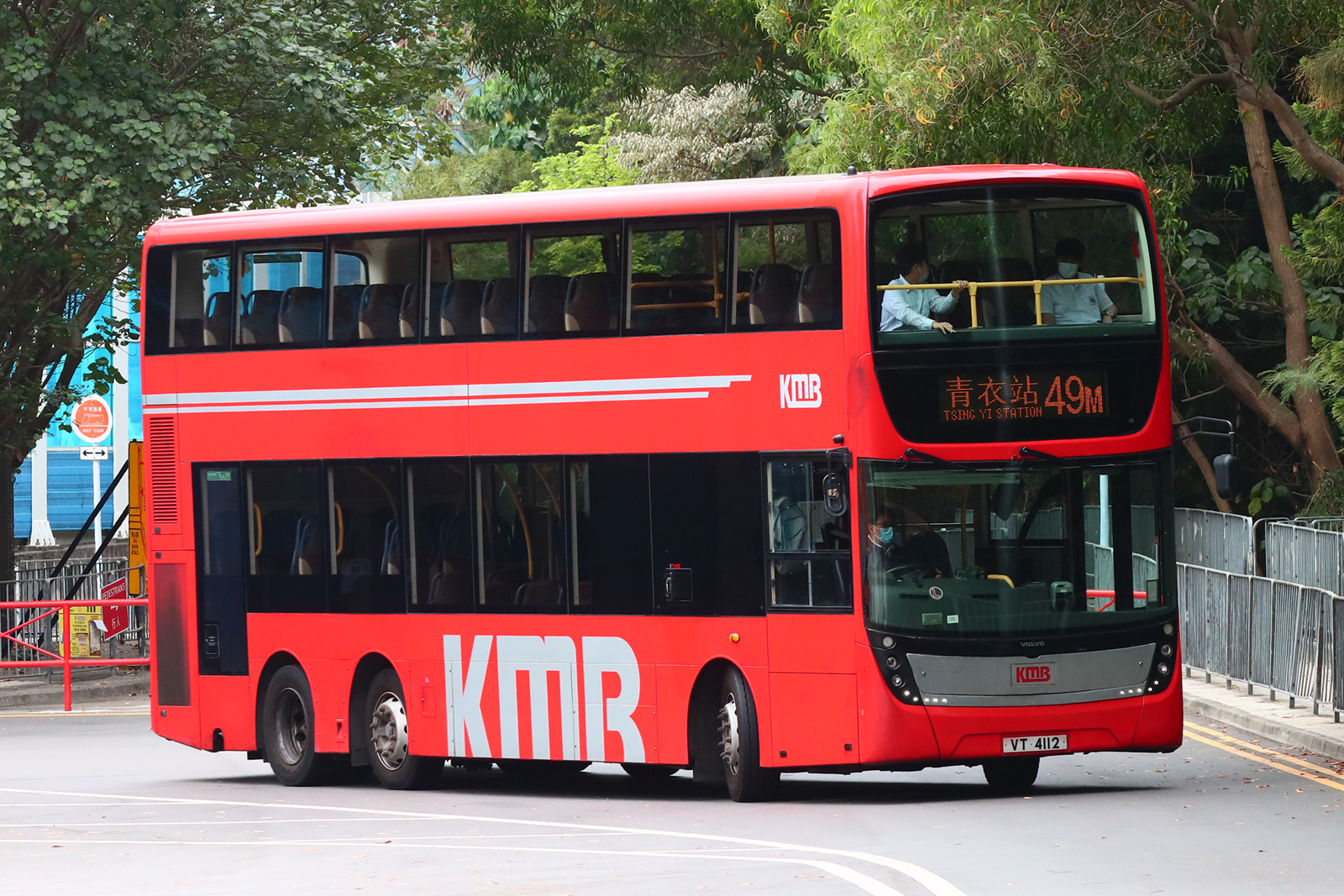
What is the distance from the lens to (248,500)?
17938 millimetres

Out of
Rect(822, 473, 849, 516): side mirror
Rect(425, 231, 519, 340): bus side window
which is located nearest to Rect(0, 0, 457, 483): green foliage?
Rect(425, 231, 519, 340): bus side window

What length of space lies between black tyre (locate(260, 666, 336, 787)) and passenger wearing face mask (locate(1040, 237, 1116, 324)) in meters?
7.02

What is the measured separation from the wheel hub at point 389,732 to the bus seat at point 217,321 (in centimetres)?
323

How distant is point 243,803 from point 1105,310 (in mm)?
7515

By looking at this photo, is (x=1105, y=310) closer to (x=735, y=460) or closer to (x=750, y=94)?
(x=735, y=460)

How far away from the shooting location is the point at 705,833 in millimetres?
13477

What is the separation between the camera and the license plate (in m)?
14.4

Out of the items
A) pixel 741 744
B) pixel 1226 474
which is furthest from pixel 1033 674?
pixel 741 744

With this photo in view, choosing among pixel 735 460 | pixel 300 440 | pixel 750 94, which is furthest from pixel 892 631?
pixel 750 94

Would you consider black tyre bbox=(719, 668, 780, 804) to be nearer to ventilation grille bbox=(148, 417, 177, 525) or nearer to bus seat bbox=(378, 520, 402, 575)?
bus seat bbox=(378, 520, 402, 575)

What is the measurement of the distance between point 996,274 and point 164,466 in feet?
25.1

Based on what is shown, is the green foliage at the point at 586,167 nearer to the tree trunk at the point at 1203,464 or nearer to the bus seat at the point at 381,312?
the tree trunk at the point at 1203,464

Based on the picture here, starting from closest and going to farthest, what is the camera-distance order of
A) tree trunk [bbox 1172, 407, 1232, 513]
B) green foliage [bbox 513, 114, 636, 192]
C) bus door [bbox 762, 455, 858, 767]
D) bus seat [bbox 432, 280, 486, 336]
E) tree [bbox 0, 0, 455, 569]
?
bus door [bbox 762, 455, 858, 767] → bus seat [bbox 432, 280, 486, 336] → tree [bbox 0, 0, 455, 569] → tree trunk [bbox 1172, 407, 1232, 513] → green foliage [bbox 513, 114, 636, 192]

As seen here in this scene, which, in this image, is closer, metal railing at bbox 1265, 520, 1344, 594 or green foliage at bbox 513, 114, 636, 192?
metal railing at bbox 1265, 520, 1344, 594
